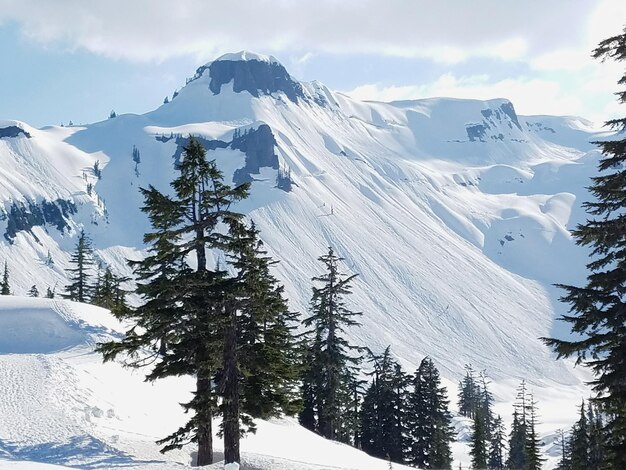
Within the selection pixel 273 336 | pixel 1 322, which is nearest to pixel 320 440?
pixel 273 336

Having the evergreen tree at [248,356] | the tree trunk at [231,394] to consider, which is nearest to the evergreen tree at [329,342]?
the evergreen tree at [248,356]

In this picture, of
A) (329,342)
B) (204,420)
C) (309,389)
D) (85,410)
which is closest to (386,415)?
(309,389)

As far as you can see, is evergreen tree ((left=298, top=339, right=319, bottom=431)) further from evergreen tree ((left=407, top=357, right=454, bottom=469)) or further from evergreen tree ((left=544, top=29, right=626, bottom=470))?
evergreen tree ((left=544, top=29, right=626, bottom=470))

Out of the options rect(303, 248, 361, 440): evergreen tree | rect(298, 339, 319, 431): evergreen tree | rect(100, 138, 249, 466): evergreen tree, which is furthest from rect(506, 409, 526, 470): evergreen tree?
rect(100, 138, 249, 466): evergreen tree

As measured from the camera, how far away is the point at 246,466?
20.9m

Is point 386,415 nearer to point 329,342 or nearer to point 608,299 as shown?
point 329,342

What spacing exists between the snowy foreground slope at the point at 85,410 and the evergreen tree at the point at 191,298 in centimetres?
263

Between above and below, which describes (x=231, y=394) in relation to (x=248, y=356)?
below

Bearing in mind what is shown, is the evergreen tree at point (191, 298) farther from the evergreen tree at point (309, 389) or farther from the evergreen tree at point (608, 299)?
the evergreen tree at point (309, 389)

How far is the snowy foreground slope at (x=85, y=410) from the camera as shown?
61.2 ft

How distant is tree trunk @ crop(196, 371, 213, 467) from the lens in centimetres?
1925

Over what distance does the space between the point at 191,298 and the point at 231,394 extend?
339 cm

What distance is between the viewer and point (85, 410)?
77.5ft

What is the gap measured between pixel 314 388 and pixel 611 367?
1232 inches
